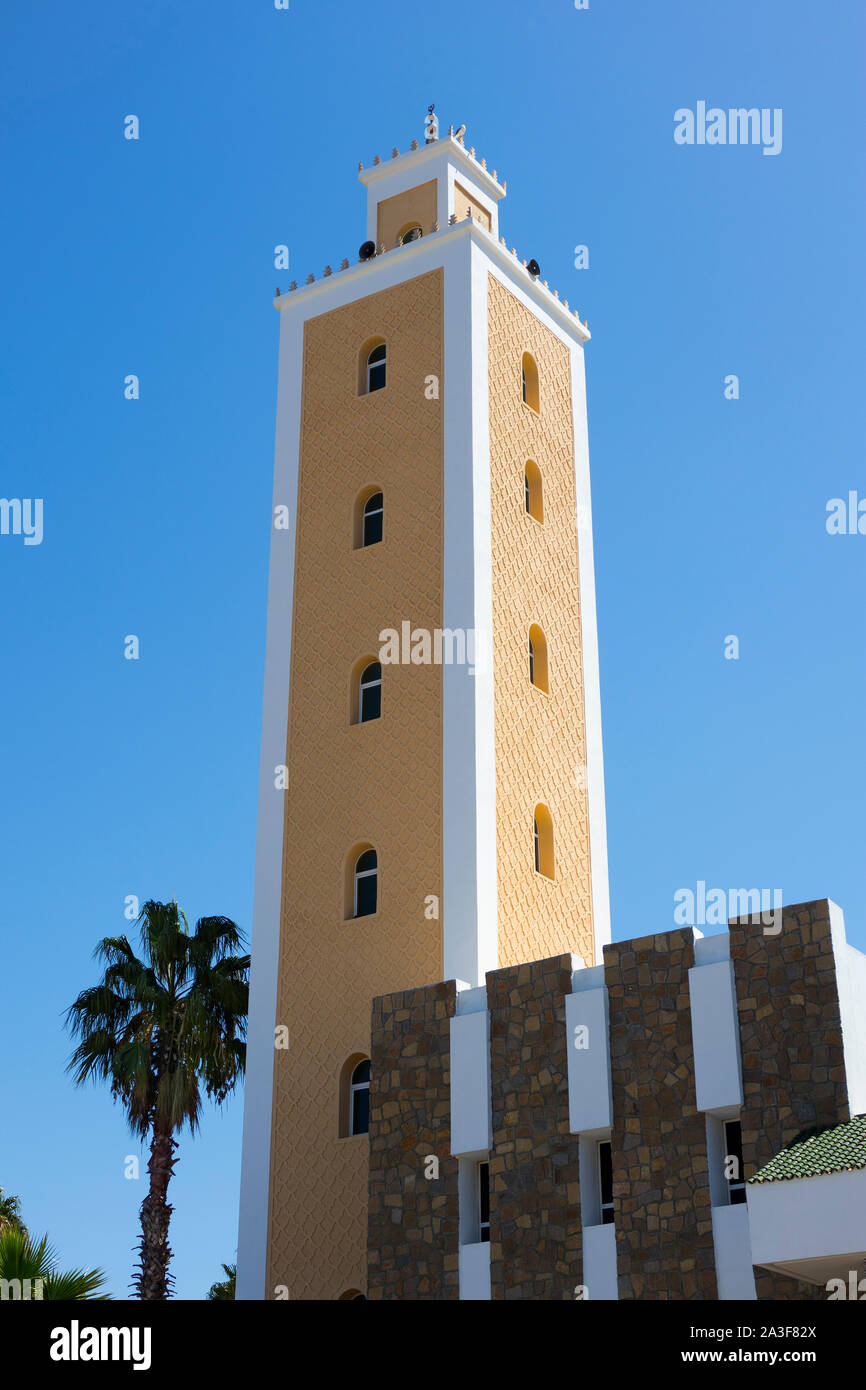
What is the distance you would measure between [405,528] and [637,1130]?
10.1m

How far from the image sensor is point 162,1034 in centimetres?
2352

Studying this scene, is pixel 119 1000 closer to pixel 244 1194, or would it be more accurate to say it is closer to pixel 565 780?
pixel 244 1194

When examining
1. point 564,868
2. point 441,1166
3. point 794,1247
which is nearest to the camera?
point 794,1247

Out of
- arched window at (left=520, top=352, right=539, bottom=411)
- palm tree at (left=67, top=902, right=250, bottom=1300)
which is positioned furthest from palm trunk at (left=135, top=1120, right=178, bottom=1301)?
arched window at (left=520, top=352, right=539, bottom=411)

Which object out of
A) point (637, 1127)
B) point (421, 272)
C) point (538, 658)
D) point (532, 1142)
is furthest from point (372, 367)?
point (637, 1127)

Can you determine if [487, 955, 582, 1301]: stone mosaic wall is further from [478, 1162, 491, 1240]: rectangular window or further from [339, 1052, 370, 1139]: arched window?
[339, 1052, 370, 1139]: arched window

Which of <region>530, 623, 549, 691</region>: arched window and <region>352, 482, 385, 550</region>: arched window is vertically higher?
<region>352, 482, 385, 550</region>: arched window

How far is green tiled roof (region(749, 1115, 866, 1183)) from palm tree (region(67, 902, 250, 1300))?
9.83 meters

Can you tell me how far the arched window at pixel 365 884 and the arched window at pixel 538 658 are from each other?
3.87 meters

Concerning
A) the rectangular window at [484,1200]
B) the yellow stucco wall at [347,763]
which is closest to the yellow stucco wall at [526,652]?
the yellow stucco wall at [347,763]

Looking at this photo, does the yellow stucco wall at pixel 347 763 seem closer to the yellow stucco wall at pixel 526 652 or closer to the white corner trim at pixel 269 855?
the white corner trim at pixel 269 855

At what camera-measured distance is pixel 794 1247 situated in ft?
49.0

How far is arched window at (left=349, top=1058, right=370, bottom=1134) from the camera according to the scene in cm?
2075
